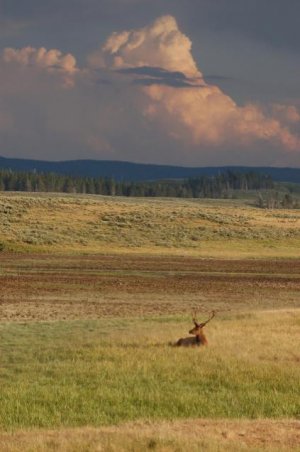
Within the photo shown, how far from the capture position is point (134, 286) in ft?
145

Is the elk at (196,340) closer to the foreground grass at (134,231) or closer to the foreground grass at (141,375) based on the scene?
the foreground grass at (141,375)

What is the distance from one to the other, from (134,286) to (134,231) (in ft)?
140

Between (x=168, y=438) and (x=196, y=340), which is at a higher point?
(x=196, y=340)

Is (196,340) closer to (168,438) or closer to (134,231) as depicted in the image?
(168,438)

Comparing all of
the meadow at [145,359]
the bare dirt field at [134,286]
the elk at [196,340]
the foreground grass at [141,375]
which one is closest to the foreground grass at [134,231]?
the bare dirt field at [134,286]

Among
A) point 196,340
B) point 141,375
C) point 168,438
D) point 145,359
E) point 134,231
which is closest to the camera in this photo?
point 168,438

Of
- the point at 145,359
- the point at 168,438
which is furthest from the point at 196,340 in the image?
the point at 168,438

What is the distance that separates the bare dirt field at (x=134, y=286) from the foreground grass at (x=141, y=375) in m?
7.55

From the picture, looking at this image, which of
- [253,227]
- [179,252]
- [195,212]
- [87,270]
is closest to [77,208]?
[195,212]

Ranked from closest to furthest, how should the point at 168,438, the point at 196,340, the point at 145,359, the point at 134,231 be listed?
the point at 168,438, the point at 145,359, the point at 196,340, the point at 134,231

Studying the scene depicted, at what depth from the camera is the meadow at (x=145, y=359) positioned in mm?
13805

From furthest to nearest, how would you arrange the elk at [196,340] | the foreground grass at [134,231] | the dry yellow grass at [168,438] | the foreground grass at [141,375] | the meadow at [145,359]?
1. the foreground grass at [134,231]
2. the elk at [196,340]
3. the foreground grass at [141,375]
4. the meadow at [145,359]
5. the dry yellow grass at [168,438]

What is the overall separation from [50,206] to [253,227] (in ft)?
82.2

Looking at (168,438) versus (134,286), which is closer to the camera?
(168,438)
